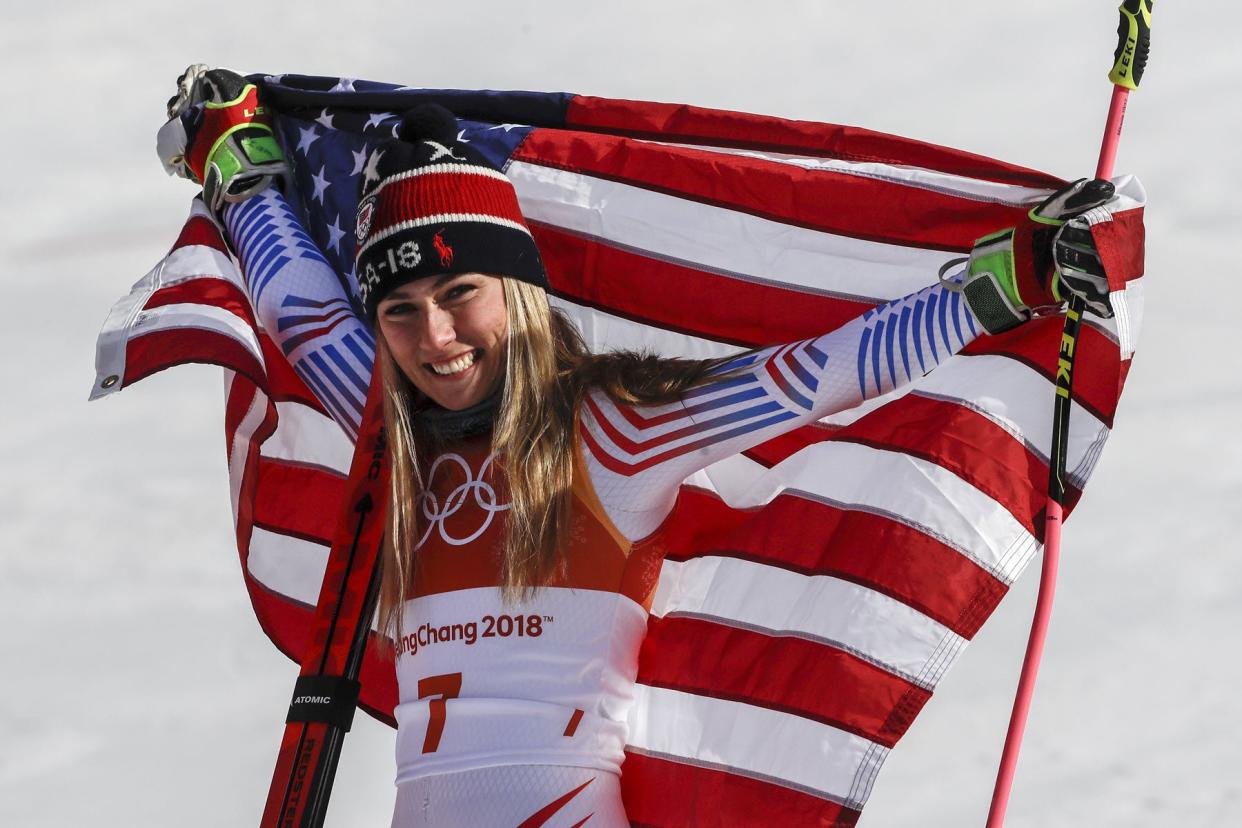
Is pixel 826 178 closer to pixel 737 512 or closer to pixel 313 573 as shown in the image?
pixel 737 512

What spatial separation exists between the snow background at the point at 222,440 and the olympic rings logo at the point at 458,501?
4.76 feet

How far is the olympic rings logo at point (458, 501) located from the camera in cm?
271

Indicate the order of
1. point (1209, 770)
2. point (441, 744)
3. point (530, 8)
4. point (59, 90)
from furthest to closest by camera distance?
point (59, 90), point (530, 8), point (1209, 770), point (441, 744)

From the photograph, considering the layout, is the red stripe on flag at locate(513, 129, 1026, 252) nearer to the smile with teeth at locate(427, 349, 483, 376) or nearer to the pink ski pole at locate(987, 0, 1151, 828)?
the pink ski pole at locate(987, 0, 1151, 828)

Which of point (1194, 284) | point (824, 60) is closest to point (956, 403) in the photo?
point (1194, 284)

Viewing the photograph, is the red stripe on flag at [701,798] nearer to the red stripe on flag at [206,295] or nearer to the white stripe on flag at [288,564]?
the white stripe on flag at [288,564]

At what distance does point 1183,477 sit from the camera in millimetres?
4375

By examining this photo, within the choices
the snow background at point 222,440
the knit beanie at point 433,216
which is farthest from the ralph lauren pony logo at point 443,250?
the snow background at point 222,440

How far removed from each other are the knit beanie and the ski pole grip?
0.93m

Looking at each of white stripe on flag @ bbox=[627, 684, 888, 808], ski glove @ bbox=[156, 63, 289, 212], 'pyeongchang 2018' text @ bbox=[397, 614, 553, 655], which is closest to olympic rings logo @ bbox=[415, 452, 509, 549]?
'pyeongchang 2018' text @ bbox=[397, 614, 553, 655]

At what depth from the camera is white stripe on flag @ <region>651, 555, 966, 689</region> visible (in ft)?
8.77

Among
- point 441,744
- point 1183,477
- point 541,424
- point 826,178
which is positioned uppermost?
point 1183,477

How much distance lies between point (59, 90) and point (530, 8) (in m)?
1.73

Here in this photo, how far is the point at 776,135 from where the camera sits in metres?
3.06
